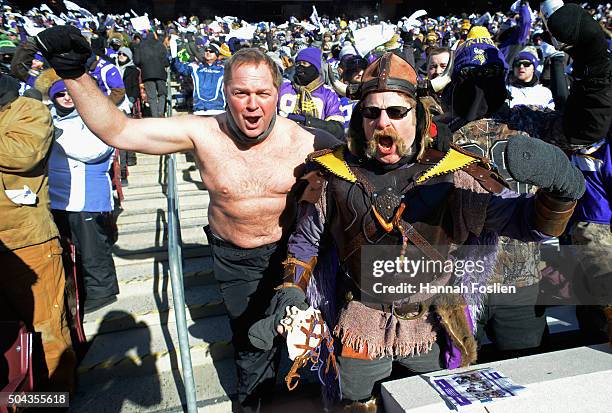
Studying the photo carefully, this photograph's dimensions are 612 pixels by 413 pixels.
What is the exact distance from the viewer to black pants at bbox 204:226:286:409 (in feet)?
8.75

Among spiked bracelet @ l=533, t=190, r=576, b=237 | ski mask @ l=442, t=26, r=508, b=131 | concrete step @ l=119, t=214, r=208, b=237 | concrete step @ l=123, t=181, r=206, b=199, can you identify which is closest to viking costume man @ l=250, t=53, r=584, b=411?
spiked bracelet @ l=533, t=190, r=576, b=237

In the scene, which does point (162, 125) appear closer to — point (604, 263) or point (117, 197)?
point (604, 263)

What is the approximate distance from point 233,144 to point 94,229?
211 centimetres

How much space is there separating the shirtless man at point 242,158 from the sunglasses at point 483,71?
1192mm

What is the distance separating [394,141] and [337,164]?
31cm

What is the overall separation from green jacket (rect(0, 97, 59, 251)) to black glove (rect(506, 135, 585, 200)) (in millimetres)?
2857

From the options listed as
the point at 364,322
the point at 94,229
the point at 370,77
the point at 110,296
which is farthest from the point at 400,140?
the point at 110,296

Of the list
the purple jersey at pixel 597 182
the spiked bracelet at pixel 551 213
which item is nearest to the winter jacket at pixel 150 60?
the purple jersey at pixel 597 182

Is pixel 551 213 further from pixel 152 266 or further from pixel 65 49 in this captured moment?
pixel 152 266

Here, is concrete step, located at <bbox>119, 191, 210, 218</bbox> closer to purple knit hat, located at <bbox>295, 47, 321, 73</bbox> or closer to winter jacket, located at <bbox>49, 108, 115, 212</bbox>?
winter jacket, located at <bbox>49, 108, 115, 212</bbox>

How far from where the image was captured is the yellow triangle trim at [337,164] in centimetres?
194

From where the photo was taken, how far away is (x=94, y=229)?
3.79 meters

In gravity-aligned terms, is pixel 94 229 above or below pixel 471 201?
below

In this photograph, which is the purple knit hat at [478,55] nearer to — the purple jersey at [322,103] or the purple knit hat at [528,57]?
the purple jersey at [322,103]
